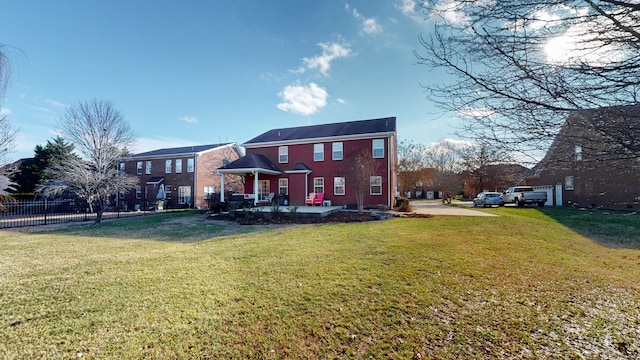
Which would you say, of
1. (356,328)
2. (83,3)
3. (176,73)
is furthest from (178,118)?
(356,328)

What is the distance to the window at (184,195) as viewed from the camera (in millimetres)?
25667

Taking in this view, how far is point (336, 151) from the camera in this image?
20312 mm

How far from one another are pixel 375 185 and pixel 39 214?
24140 millimetres

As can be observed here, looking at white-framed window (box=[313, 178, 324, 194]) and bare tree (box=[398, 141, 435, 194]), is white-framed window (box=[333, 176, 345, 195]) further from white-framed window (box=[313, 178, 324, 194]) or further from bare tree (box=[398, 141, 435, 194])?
bare tree (box=[398, 141, 435, 194])

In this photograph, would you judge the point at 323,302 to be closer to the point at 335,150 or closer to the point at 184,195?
the point at 335,150

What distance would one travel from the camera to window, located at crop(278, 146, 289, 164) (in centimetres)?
2186

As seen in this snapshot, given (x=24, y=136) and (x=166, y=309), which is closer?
(x=166, y=309)

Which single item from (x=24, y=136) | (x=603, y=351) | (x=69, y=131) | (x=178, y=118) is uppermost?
(x=178, y=118)

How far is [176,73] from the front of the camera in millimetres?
13586

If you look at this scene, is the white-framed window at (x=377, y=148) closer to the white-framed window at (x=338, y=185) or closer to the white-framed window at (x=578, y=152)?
the white-framed window at (x=338, y=185)

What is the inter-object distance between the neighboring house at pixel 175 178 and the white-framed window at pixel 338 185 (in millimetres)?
12765

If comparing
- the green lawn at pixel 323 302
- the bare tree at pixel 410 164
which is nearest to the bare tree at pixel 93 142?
the green lawn at pixel 323 302

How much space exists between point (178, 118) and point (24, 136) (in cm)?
841

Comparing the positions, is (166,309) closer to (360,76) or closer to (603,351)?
(603,351)
